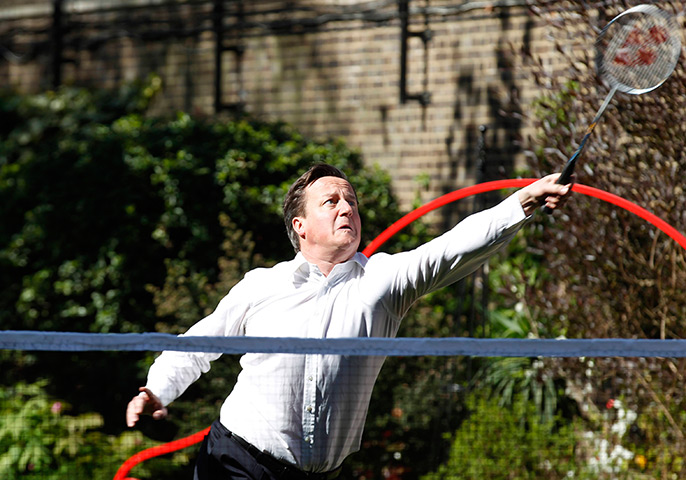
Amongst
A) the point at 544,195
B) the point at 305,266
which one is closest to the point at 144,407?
the point at 305,266

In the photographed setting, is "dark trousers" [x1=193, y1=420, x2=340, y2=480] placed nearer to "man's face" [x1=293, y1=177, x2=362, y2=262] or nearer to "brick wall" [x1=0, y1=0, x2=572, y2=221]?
"man's face" [x1=293, y1=177, x2=362, y2=262]

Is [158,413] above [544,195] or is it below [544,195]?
below

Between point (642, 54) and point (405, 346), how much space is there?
1848 millimetres

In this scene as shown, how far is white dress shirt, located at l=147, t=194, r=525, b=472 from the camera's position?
313 centimetres

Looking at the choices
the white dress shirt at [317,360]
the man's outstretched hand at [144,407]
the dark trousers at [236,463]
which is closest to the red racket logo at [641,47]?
the white dress shirt at [317,360]

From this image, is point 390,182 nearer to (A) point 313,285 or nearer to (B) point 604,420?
(B) point 604,420

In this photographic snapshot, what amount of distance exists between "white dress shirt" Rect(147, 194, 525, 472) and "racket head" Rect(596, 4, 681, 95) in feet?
4.31

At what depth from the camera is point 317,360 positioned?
3.22 meters

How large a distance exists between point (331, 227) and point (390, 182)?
565 cm

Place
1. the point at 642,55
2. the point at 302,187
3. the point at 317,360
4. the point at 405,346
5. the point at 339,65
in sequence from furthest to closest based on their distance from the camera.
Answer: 1. the point at 339,65
2. the point at 642,55
3. the point at 302,187
4. the point at 317,360
5. the point at 405,346

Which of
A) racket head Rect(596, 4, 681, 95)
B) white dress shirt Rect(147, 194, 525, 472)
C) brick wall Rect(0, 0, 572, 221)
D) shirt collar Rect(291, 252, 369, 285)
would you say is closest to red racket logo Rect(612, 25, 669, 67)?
racket head Rect(596, 4, 681, 95)

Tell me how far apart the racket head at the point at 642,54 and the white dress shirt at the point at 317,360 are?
1.31 metres

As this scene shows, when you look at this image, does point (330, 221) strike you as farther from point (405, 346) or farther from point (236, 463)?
point (236, 463)

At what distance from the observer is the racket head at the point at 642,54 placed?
3.85 metres
